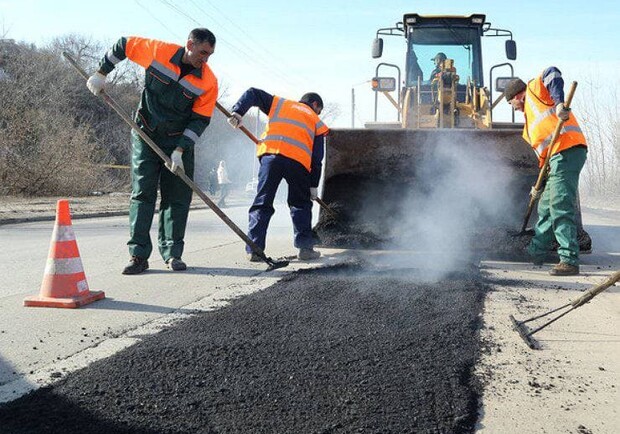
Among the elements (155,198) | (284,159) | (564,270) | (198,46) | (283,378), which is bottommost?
(283,378)

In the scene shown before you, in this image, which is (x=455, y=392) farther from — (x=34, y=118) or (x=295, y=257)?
(x=34, y=118)

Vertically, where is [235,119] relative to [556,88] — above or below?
below

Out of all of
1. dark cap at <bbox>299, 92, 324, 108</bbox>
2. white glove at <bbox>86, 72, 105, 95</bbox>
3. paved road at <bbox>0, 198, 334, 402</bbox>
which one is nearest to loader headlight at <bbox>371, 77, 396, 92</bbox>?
paved road at <bbox>0, 198, 334, 402</bbox>

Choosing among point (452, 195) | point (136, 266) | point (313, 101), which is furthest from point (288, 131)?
point (452, 195)

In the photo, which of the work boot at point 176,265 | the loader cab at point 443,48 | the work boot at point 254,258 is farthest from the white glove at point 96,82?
the loader cab at point 443,48

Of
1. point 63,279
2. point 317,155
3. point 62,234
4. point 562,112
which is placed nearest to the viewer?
point 63,279

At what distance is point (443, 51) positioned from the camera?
959 centimetres

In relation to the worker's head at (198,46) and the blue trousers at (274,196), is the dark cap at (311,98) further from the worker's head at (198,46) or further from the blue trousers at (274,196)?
the worker's head at (198,46)

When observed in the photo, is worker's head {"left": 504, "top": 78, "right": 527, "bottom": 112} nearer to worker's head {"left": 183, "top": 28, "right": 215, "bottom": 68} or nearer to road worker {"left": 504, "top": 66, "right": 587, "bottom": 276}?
road worker {"left": 504, "top": 66, "right": 587, "bottom": 276}

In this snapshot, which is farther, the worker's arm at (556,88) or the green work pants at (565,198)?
the green work pants at (565,198)

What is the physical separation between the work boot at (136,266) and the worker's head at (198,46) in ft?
5.44

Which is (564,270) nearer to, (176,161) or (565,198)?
(565,198)

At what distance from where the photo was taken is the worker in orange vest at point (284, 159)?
229 inches

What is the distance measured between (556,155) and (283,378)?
3.91 m
